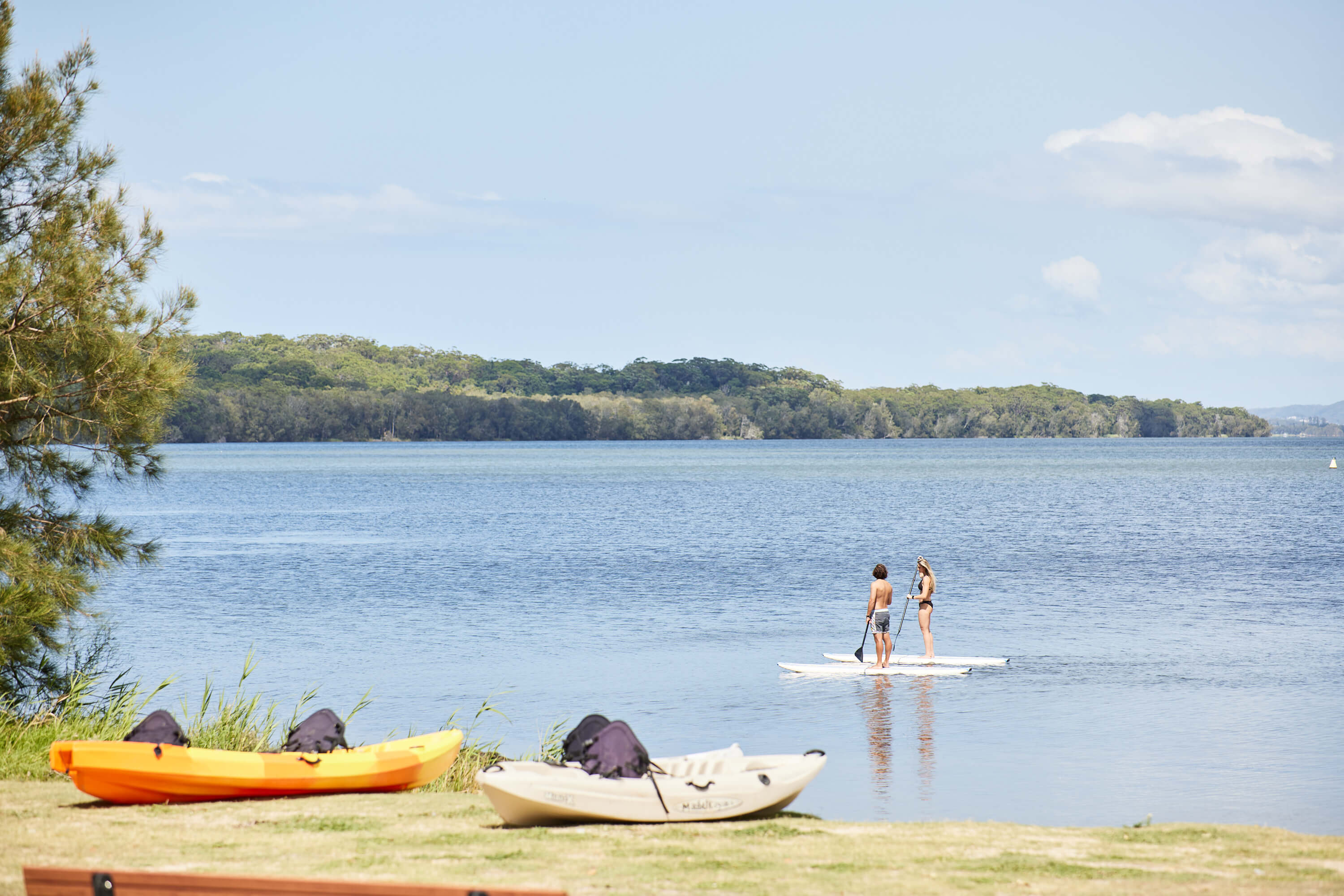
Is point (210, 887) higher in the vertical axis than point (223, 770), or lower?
higher

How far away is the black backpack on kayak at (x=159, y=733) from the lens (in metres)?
9.02

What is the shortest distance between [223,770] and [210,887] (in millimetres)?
4926

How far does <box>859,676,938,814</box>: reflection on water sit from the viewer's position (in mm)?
13617

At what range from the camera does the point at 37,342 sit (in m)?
12.4

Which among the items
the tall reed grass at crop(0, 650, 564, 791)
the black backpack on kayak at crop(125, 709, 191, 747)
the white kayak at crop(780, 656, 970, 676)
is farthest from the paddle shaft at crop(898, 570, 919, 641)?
the black backpack on kayak at crop(125, 709, 191, 747)

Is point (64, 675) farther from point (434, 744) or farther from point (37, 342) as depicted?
point (434, 744)

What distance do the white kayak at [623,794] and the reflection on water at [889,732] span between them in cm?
402

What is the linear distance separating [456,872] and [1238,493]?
83296mm

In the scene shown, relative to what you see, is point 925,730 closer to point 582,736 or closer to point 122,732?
point 582,736

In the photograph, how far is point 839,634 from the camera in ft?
83.7

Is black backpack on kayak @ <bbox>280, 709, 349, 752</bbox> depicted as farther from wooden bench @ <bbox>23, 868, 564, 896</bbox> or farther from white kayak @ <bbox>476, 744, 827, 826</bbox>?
wooden bench @ <bbox>23, 868, 564, 896</bbox>

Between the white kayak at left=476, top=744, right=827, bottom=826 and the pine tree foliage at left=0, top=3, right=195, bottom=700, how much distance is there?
6.04 meters

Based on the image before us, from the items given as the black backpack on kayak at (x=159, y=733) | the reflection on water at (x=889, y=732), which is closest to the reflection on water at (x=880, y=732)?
the reflection on water at (x=889, y=732)

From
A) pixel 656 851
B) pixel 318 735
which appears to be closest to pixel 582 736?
pixel 656 851
